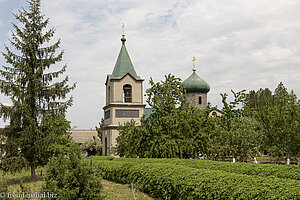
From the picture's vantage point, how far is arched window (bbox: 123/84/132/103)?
2973 centimetres

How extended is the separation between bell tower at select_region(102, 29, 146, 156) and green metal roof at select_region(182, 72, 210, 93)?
31.1 feet

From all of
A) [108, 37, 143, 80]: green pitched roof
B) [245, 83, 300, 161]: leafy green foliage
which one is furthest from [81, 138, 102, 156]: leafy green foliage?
[245, 83, 300, 161]: leafy green foliage

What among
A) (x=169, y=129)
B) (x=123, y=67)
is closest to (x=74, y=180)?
(x=169, y=129)

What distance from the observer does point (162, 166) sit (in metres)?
10.8

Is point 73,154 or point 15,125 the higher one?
point 15,125

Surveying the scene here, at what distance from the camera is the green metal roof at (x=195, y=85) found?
3719cm

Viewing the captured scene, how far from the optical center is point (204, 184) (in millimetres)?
7871

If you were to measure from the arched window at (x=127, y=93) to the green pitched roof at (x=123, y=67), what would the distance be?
4.15 feet

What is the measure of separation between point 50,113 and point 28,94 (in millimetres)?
1579

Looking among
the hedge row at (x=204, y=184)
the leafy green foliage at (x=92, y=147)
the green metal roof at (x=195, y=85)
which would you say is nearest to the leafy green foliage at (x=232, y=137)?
the hedge row at (x=204, y=184)

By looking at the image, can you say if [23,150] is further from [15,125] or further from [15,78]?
[15,78]

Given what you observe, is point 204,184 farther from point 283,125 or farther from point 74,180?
point 283,125

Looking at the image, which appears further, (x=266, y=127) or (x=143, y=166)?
(x=266, y=127)

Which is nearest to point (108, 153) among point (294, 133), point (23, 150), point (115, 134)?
point (115, 134)
